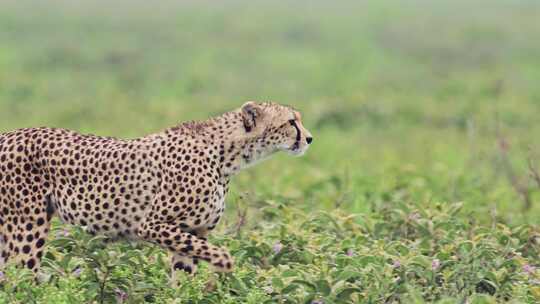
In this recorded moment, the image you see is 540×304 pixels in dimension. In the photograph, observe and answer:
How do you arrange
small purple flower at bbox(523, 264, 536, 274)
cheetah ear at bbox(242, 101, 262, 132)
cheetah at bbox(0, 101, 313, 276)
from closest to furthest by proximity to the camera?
1. cheetah at bbox(0, 101, 313, 276)
2. cheetah ear at bbox(242, 101, 262, 132)
3. small purple flower at bbox(523, 264, 536, 274)

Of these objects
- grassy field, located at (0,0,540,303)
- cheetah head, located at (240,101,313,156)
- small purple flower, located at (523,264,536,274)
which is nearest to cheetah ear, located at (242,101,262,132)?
cheetah head, located at (240,101,313,156)

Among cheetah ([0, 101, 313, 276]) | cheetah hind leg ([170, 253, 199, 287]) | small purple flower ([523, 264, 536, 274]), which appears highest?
cheetah ([0, 101, 313, 276])

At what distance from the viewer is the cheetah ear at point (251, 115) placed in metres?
5.47

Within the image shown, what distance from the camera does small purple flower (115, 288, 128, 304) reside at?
523 centimetres

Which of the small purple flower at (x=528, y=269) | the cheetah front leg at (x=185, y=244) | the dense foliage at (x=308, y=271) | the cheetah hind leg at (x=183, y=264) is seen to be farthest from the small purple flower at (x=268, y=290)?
the small purple flower at (x=528, y=269)

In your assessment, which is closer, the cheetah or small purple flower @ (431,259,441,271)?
the cheetah

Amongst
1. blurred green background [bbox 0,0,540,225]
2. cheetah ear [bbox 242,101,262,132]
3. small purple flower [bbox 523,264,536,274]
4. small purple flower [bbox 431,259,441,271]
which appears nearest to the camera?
cheetah ear [bbox 242,101,262,132]

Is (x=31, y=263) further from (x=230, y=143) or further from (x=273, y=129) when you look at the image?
(x=273, y=129)

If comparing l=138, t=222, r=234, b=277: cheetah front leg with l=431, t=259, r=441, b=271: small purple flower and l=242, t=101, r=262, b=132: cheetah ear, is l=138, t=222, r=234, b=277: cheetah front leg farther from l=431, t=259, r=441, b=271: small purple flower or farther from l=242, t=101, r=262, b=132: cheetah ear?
l=431, t=259, r=441, b=271: small purple flower

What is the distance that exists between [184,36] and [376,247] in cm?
1511

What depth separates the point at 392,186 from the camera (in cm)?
898

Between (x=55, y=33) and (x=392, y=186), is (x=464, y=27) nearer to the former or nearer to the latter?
(x=55, y=33)

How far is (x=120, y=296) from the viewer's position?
5250mm

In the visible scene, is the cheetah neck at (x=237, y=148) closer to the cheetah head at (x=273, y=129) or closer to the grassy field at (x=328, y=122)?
the cheetah head at (x=273, y=129)
